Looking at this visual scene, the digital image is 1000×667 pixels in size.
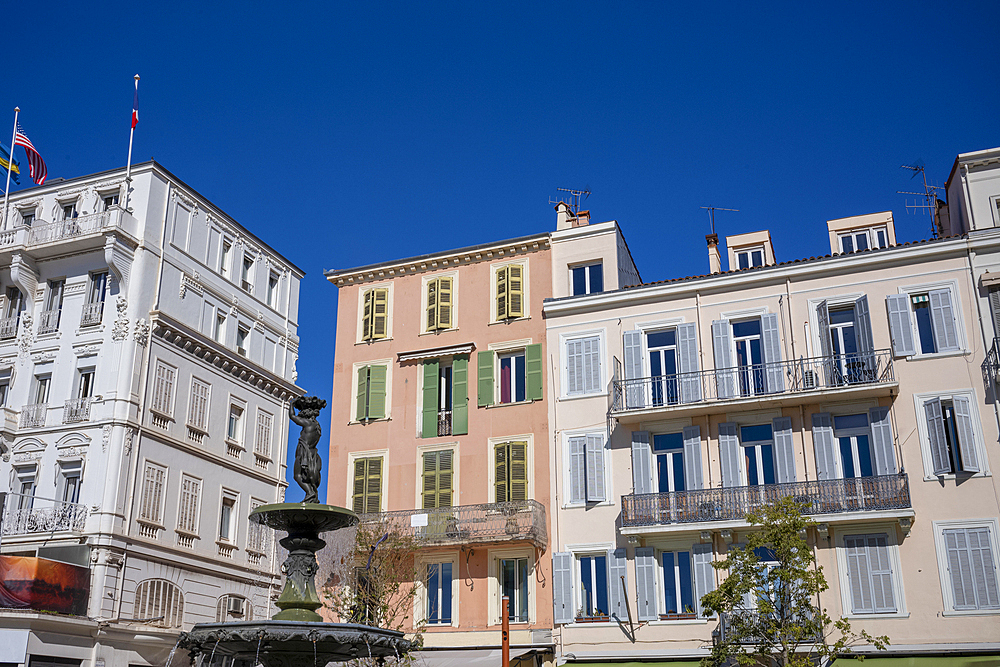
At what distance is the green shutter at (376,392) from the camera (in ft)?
108

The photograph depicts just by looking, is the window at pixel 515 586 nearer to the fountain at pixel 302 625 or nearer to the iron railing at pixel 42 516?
the iron railing at pixel 42 516

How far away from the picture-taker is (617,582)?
27.4 meters

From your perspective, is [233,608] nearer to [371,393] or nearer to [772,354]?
[371,393]

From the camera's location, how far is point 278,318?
42031 mm

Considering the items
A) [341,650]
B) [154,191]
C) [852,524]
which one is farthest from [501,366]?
[341,650]

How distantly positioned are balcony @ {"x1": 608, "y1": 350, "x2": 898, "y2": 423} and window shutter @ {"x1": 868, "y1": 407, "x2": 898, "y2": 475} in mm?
618

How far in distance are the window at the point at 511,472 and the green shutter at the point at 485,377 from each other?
5.44 feet

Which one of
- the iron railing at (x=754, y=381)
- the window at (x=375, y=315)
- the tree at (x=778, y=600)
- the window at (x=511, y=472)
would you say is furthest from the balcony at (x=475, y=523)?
the tree at (x=778, y=600)

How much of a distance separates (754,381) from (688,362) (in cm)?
205

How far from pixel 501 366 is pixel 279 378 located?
1265 centimetres

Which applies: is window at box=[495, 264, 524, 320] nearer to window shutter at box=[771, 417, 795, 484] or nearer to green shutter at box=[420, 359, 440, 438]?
green shutter at box=[420, 359, 440, 438]

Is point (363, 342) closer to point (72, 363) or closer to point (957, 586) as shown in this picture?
point (72, 363)

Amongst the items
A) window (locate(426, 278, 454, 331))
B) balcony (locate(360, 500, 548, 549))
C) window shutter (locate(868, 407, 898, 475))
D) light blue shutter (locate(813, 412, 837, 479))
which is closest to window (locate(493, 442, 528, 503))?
balcony (locate(360, 500, 548, 549))

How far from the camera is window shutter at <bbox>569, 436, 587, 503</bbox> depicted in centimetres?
2897
